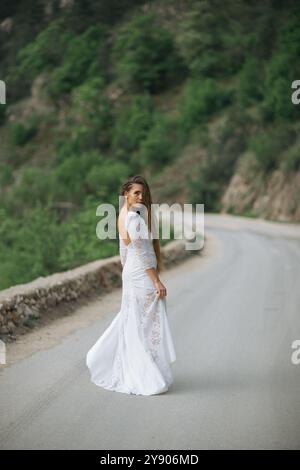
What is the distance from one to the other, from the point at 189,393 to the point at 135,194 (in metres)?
1.98

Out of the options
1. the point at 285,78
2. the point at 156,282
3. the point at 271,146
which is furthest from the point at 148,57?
the point at 156,282

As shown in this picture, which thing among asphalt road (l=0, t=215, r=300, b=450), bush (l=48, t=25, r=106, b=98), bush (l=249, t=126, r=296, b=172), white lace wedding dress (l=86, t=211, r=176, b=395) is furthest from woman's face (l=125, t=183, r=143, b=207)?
bush (l=48, t=25, r=106, b=98)

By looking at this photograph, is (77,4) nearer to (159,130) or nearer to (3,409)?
(159,130)

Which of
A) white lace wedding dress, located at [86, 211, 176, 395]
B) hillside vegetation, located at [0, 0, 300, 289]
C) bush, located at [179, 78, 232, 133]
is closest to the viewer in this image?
white lace wedding dress, located at [86, 211, 176, 395]

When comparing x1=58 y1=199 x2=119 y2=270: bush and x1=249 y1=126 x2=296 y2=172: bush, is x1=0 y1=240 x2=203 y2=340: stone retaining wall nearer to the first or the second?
x1=58 y1=199 x2=119 y2=270: bush

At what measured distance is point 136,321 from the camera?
6469 mm

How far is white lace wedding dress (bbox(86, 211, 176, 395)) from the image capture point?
629 centimetres

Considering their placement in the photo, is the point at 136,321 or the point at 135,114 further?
the point at 135,114

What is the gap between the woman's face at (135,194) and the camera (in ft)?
21.3

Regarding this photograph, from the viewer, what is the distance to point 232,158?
58344 mm

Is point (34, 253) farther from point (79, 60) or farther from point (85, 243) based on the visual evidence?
point (79, 60)

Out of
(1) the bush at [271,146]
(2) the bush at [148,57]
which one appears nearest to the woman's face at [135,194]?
(1) the bush at [271,146]

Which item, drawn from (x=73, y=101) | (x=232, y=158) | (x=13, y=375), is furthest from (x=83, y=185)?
(x=73, y=101)

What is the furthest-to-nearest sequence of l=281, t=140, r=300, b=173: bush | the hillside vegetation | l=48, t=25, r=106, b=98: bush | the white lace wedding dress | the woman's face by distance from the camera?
l=48, t=25, r=106, b=98: bush → l=281, t=140, r=300, b=173: bush → the hillside vegetation → the woman's face → the white lace wedding dress
